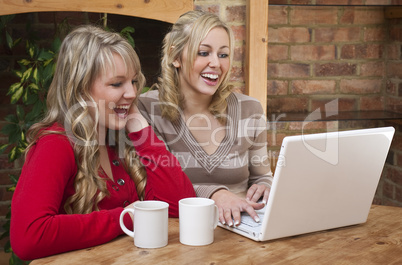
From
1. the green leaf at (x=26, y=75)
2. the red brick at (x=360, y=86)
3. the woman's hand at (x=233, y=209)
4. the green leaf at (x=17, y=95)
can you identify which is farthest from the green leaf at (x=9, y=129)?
the red brick at (x=360, y=86)

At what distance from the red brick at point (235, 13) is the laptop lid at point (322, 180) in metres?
1.24

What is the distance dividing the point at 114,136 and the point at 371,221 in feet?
2.50

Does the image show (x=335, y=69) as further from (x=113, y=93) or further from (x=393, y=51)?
(x=113, y=93)

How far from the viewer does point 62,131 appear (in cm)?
133

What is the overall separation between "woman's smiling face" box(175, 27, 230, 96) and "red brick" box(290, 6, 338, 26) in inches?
37.9

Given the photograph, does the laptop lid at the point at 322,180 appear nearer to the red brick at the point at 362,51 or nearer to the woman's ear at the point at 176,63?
the woman's ear at the point at 176,63

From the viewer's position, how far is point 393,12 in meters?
2.79

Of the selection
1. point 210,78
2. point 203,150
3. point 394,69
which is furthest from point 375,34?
point 203,150

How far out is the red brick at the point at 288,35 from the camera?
2777 mm

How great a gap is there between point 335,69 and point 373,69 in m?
0.23

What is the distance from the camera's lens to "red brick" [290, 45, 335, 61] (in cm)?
281

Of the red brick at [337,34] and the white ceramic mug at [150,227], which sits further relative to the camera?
the red brick at [337,34]

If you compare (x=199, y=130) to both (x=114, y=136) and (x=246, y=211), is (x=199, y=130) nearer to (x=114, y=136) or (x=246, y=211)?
(x=114, y=136)

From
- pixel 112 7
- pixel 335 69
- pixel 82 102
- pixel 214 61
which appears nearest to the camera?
pixel 82 102
